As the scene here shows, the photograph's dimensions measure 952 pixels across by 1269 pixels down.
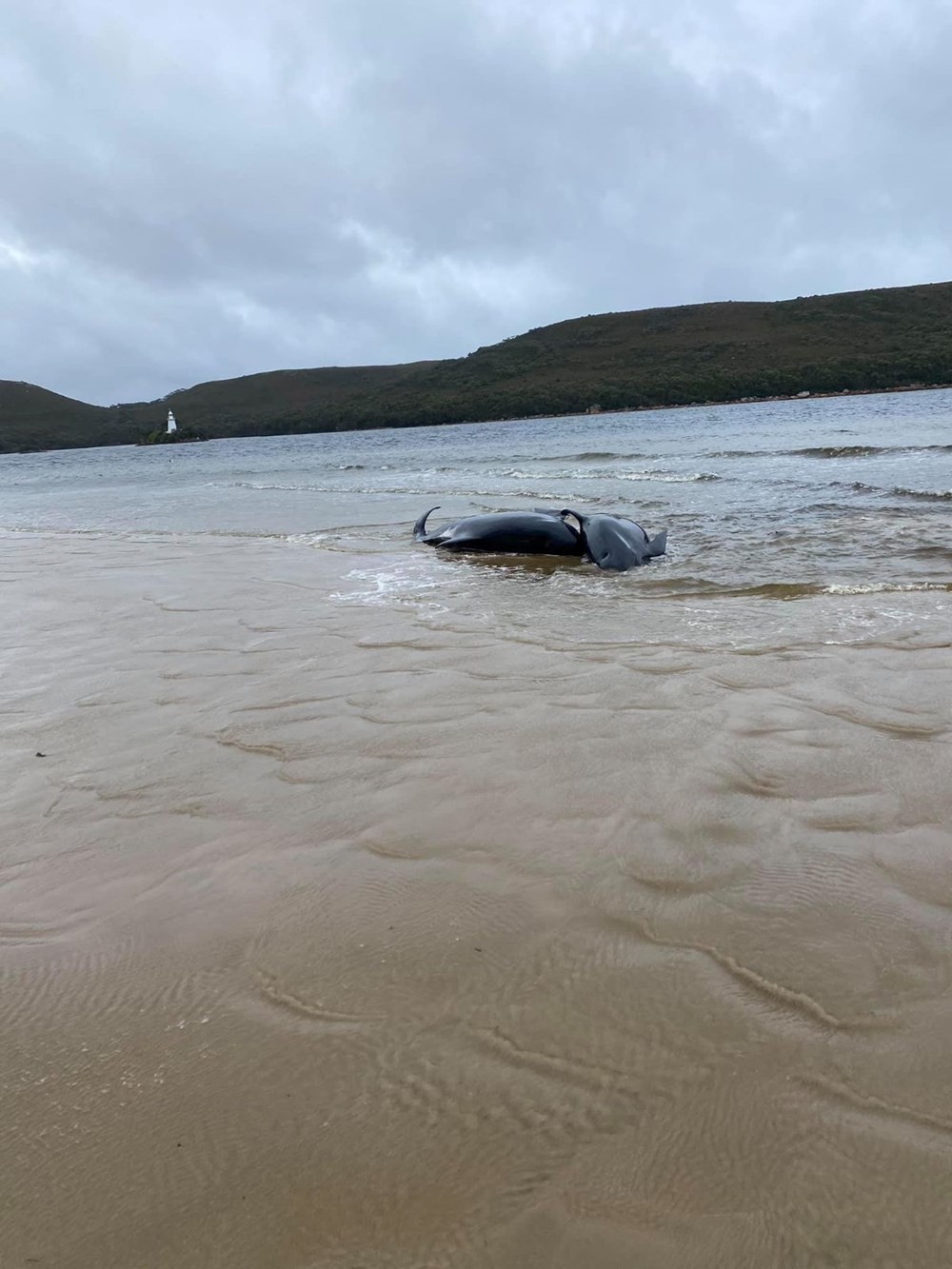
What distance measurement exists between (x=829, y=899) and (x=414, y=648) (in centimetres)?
318

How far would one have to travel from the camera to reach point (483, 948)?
6.54 ft

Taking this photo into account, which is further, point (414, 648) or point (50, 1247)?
point (414, 648)

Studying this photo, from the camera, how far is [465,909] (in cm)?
216

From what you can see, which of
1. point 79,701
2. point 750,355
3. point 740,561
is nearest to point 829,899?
point 79,701

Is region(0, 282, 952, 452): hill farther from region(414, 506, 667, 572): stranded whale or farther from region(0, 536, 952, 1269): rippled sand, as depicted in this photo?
region(0, 536, 952, 1269): rippled sand

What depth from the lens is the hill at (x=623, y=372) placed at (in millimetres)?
62656

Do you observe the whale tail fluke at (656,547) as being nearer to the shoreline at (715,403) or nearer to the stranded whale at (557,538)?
the stranded whale at (557,538)

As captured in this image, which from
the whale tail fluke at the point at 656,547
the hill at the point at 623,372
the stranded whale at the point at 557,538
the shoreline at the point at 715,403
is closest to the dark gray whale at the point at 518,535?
the stranded whale at the point at 557,538

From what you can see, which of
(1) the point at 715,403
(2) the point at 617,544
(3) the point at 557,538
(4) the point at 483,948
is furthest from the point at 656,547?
(1) the point at 715,403

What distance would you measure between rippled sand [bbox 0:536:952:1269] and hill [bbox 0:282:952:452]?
209ft

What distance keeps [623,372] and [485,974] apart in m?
79.9

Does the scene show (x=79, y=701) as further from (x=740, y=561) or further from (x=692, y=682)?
(x=740, y=561)

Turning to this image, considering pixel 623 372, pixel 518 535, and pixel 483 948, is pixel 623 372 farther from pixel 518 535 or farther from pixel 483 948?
pixel 483 948

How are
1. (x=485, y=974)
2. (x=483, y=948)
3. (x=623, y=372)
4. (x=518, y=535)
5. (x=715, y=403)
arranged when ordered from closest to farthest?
(x=485, y=974) < (x=483, y=948) < (x=518, y=535) < (x=715, y=403) < (x=623, y=372)
